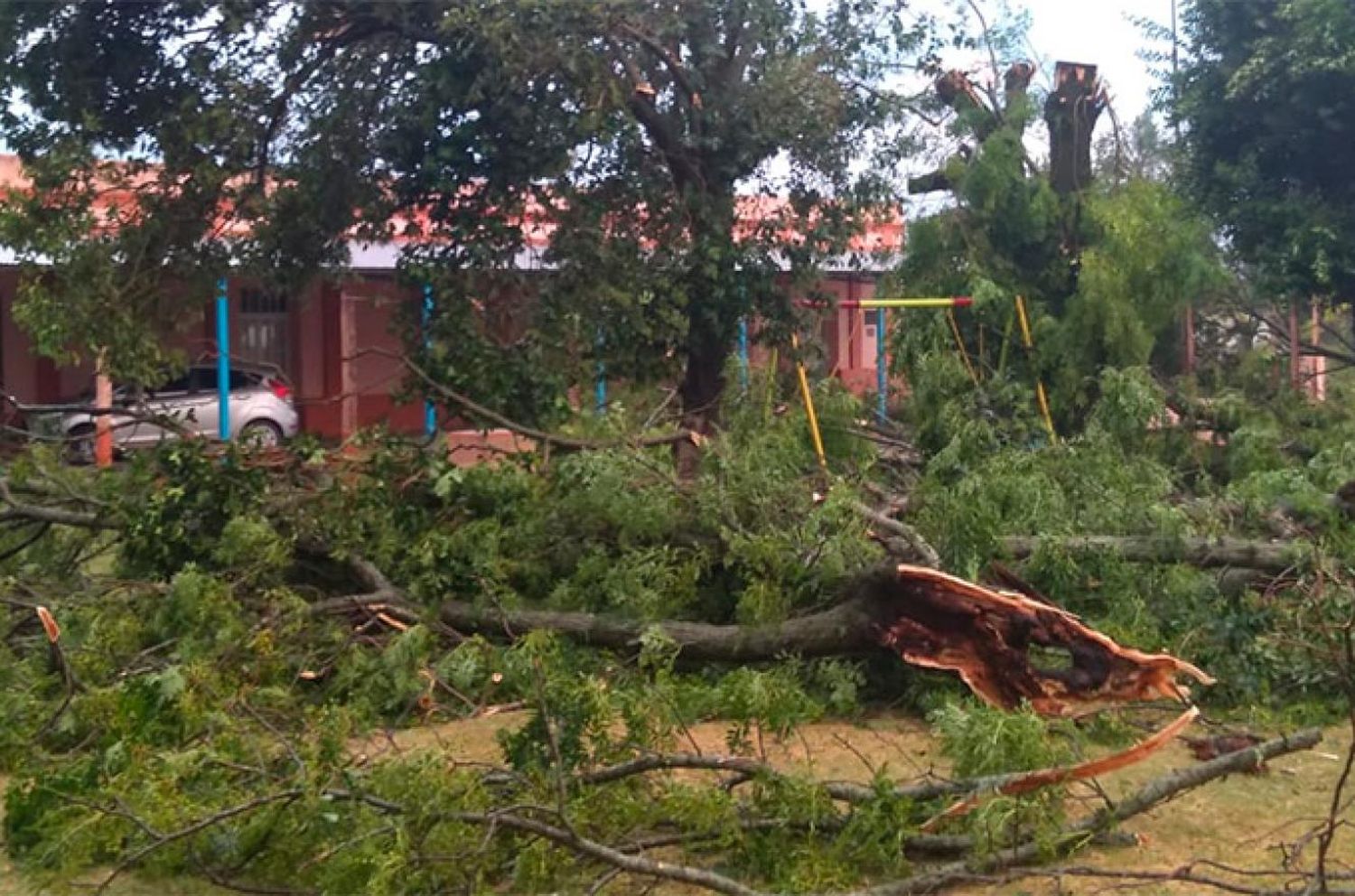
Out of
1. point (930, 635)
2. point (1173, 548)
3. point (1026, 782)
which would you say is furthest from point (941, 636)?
point (1026, 782)

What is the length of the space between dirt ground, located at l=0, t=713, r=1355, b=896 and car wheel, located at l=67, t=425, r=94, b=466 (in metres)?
3.56

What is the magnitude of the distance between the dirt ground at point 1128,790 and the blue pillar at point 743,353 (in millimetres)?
3601

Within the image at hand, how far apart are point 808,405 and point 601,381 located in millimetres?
1304

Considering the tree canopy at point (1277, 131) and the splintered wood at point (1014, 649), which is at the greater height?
the tree canopy at point (1277, 131)

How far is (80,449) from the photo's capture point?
364 inches

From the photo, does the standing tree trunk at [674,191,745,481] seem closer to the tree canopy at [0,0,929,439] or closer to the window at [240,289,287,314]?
the tree canopy at [0,0,929,439]

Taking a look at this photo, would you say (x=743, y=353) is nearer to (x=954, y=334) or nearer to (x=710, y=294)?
(x=710, y=294)

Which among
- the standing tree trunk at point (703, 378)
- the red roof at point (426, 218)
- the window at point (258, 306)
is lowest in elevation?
the standing tree trunk at point (703, 378)

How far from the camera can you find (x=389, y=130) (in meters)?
8.06

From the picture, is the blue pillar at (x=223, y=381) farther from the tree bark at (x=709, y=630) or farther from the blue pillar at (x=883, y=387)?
the tree bark at (x=709, y=630)

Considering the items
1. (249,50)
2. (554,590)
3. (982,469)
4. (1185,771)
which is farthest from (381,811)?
(249,50)

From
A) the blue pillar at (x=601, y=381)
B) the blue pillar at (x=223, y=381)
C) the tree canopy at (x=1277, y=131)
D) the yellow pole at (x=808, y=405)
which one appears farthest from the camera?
the blue pillar at (x=223, y=381)

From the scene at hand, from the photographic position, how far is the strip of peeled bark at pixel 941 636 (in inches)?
217

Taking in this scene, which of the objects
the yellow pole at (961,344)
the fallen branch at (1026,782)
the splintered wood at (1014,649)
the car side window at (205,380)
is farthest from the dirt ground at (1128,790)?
the car side window at (205,380)
